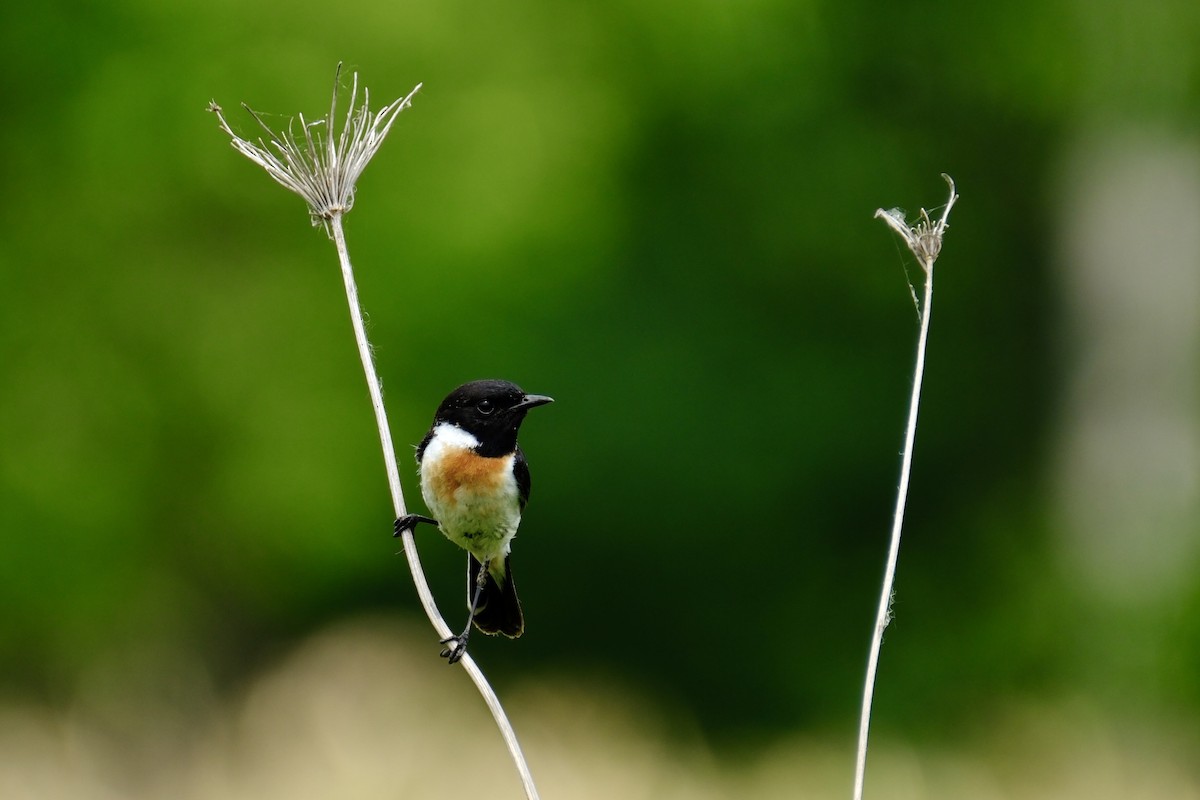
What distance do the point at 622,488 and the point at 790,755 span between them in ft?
9.02

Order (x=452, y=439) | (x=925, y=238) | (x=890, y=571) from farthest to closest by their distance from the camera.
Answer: (x=452, y=439) < (x=925, y=238) < (x=890, y=571)

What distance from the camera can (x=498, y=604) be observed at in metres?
4.60

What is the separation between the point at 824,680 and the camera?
1224 cm

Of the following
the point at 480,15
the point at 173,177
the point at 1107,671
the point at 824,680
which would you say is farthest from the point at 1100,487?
the point at 173,177

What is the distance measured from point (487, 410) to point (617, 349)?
23.0 feet

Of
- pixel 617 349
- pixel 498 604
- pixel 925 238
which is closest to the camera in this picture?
pixel 925 238

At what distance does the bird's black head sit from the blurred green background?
6.59 meters

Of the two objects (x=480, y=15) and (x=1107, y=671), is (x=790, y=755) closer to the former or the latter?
(x=1107, y=671)

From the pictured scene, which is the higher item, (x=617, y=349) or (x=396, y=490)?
(x=617, y=349)

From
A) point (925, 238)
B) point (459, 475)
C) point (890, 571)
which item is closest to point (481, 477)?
point (459, 475)

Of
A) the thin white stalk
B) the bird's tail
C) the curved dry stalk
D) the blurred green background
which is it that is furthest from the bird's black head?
the blurred green background

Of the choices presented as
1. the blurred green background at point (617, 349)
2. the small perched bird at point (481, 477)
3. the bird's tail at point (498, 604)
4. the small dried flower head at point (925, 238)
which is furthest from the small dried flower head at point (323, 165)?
the blurred green background at point (617, 349)

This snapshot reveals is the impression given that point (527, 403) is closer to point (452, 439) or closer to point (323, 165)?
point (452, 439)

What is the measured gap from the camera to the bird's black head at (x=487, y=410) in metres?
4.39
